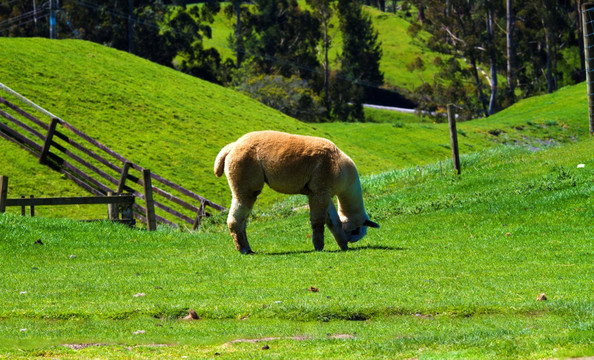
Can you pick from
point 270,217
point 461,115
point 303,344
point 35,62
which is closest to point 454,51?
point 461,115

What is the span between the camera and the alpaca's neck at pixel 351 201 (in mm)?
16625

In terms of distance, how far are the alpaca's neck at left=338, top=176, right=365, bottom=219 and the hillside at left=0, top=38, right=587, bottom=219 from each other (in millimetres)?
16374

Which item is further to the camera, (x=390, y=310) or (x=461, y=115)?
(x=461, y=115)

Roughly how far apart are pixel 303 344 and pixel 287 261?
6.12 m

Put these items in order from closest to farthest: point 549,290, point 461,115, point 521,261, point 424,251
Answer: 1. point 549,290
2. point 521,261
3. point 424,251
4. point 461,115

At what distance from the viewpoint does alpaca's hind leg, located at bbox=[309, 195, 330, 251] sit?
1631 centimetres

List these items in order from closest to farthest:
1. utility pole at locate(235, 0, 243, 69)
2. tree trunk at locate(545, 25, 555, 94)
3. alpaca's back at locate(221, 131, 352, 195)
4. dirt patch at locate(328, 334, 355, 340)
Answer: dirt patch at locate(328, 334, 355, 340) < alpaca's back at locate(221, 131, 352, 195) < tree trunk at locate(545, 25, 555, 94) < utility pole at locate(235, 0, 243, 69)

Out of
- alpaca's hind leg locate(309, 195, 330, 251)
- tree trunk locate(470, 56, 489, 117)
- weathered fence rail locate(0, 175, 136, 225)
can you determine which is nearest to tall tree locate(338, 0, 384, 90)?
tree trunk locate(470, 56, 489, 117)

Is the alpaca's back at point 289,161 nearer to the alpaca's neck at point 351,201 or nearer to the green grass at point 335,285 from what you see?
the alpaca's neck at point 351,201

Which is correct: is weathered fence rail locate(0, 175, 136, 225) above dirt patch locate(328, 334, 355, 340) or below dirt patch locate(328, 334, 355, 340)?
below

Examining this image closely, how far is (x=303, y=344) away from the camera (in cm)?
938

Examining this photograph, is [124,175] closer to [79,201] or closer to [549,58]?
[79,201]

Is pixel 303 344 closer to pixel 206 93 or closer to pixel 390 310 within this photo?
pixel 390 310

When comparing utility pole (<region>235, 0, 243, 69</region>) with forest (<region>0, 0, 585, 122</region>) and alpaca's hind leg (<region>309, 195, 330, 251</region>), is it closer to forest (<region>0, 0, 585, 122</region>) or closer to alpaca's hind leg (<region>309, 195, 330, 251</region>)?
forest (<region>0, 0, 585, 122</region>)
